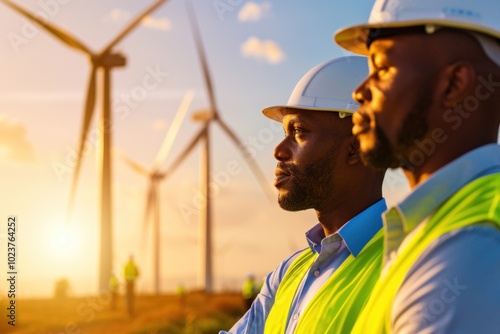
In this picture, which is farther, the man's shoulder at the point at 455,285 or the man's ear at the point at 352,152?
the man's ear at the point at 352,152

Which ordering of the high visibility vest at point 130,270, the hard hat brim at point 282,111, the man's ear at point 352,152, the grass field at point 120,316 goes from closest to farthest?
1. the man's ear at point 352,152
2. the hard hat brim at point 282,111
3. the high visibility vest at point 130,270
4. the grass field at point 120,316

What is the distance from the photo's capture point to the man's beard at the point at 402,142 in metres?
2.66

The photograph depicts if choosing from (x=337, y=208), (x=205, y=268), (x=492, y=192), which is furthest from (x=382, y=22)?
(x=205, y=268)

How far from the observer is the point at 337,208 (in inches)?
197

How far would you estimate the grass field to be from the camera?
3002cm

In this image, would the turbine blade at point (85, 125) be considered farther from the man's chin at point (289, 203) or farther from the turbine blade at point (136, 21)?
the man's chin at point (289, 203)

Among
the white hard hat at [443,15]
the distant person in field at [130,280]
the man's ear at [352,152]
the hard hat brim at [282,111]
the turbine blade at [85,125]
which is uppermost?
the turbine blade at [85,125]

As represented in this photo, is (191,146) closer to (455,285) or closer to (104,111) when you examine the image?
(104,111)

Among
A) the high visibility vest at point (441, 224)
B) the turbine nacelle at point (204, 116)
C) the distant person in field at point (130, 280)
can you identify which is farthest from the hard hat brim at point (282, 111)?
the turbine nacelle at point (204, 116)

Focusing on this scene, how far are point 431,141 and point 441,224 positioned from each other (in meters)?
0.35

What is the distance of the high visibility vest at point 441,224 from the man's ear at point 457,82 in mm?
275

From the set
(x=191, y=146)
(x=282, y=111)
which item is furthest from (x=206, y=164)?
(x=282, y=111)

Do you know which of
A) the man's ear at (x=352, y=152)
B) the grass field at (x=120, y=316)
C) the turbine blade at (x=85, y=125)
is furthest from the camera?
the turbine blade at (x=85, y=125)

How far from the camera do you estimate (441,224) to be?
2.46 metres
